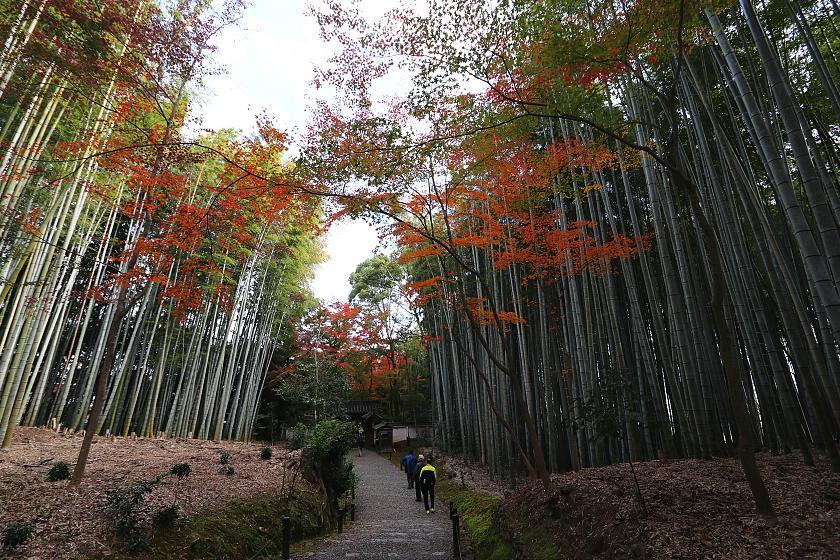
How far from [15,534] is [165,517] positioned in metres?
0.98

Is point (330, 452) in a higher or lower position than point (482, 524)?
higher

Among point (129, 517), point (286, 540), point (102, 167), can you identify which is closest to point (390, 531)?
point (286, 540)

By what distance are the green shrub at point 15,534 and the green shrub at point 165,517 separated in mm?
832

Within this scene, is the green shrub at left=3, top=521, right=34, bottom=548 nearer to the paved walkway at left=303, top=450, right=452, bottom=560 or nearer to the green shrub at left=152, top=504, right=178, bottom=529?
the green shrub at left=152, top=504, right=178, bottom=529

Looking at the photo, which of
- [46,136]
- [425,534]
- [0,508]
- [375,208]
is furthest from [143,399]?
[375,208]

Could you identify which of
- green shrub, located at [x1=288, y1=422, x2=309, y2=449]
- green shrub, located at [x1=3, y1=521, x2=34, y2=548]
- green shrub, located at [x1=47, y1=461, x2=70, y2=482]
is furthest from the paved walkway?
green shrub, located at [x1=47, y1=461, x2=70, y2=482]

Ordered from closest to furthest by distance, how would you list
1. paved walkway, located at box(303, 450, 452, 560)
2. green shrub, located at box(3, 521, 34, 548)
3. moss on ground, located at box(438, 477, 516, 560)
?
1. green shrub, located at box(3, 521, 34, 548)
2. moss on ground, located at box(438, 477, 516, 560)
3. paved walkway, located at box(303, 450, 452, 560)

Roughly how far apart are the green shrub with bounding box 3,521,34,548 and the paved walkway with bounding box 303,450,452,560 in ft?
8.05

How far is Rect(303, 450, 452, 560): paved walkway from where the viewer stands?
14.1 feet

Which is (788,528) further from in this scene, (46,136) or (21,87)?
(46,136)

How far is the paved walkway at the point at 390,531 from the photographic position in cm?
430

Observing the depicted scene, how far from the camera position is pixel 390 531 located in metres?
5.39

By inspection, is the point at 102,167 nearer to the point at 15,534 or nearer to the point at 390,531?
the point at 15,534

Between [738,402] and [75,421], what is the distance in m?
11.1
